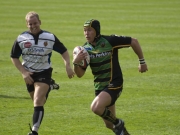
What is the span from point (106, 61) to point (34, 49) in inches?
51.9

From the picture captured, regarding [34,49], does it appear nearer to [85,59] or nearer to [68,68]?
[68,68]

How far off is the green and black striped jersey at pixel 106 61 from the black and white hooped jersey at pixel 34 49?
80cm

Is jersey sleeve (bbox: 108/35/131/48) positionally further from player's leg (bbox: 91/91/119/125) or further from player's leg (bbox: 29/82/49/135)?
player's leg (bbox: 29/82/49/135)

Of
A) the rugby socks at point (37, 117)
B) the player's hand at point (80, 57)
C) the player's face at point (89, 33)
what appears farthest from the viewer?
the rugby socks at point (37, 117)

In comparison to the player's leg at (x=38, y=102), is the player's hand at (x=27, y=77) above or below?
above

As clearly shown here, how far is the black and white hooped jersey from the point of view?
10008 millimetres

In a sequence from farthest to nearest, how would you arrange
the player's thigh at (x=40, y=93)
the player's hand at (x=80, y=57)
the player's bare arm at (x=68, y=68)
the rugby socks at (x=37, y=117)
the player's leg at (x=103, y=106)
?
the player's bare arm at (x=68, y=68), the player's thigh at (x=40, y=93), the rugby socks at (x=37, y=117), the player's hand at (x=80, y=57), the player's leg at (x=103, y=106)

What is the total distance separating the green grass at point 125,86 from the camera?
36.5ft

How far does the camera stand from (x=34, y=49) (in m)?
10.0

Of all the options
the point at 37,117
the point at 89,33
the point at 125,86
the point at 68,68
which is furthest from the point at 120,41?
the point at 125,86

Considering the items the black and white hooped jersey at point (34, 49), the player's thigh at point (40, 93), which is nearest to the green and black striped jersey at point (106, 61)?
the black and white hooped jersey at point (34, 49)

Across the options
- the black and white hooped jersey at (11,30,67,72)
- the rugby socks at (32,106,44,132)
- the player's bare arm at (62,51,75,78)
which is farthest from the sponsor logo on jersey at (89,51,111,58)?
the rugby socks at (32,106,44,132)

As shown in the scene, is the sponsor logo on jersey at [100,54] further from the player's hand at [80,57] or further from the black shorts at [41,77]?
the black shorts at [41,77]

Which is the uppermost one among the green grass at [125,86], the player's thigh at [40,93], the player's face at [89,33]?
the player's face at [89,33]
